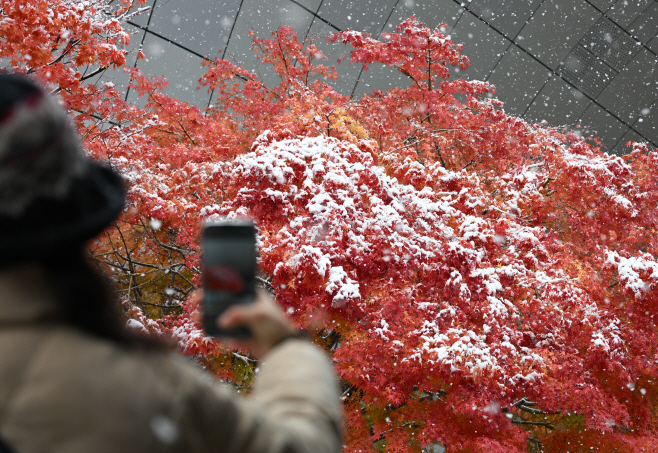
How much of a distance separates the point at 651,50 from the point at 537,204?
12.2m

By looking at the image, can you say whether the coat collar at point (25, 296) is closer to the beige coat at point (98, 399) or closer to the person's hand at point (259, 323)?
the beige coat at point (98, 399)

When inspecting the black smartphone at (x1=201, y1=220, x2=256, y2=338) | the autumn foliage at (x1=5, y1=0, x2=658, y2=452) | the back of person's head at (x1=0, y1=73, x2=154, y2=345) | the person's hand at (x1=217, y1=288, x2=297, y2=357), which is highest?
the back of person's head at (x1=0, y1=73, x2=154, y2=345)

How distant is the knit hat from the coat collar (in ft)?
0.09

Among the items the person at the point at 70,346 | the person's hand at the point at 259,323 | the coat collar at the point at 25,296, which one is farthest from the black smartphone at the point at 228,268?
the coat collar at the point at 25,296

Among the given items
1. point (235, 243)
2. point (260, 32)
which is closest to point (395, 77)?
point (260, 32)

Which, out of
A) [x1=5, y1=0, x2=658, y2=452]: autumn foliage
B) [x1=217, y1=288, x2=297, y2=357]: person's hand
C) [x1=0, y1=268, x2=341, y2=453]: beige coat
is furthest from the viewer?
[x1=5, y1=0, x2=658, y2=452]: autumn foliage

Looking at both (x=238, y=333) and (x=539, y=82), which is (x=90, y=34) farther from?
(x=539, y=82)

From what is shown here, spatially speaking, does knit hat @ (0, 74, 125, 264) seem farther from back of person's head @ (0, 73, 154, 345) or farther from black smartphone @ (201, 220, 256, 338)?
black smartphone @ (201, 220, 256, 338)

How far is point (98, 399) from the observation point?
2.48 feet

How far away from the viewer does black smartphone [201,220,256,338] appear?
1.16 meters

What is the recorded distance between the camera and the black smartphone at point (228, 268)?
1.16 meters

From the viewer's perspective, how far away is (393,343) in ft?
17.0

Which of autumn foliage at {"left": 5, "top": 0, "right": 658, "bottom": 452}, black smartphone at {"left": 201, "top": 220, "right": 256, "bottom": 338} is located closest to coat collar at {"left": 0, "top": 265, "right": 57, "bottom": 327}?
black smartphone at {"left": 201, "top": 220, "right": 256, "bottom": 338}

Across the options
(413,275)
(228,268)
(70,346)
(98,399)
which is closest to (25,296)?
(70,346)
